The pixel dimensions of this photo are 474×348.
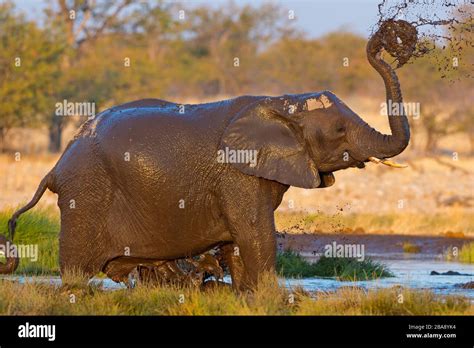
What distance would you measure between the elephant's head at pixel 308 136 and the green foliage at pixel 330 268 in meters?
3.78

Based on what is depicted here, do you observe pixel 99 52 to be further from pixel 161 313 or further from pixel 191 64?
pixel 161 313

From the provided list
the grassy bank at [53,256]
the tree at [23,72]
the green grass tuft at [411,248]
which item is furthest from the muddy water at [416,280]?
the tree at [23,72]

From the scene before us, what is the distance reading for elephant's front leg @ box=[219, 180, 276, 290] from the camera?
11641 mm

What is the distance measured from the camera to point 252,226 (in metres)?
Answer: 11.6

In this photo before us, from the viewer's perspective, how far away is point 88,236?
12.2 metres

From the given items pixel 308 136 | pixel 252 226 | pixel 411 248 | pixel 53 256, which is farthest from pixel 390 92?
pixel 411 248

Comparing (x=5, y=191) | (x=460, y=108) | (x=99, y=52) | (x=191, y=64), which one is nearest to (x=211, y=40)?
(x=191, y=64)

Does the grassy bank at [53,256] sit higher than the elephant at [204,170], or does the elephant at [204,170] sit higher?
the elephant at [204,170]

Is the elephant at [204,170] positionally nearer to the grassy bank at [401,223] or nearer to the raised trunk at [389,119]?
the raised trunk at [389,119]

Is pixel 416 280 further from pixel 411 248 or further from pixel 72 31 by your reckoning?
pixel 72 31

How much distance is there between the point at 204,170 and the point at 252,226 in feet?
2.32

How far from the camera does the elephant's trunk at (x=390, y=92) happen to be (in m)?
11.5
